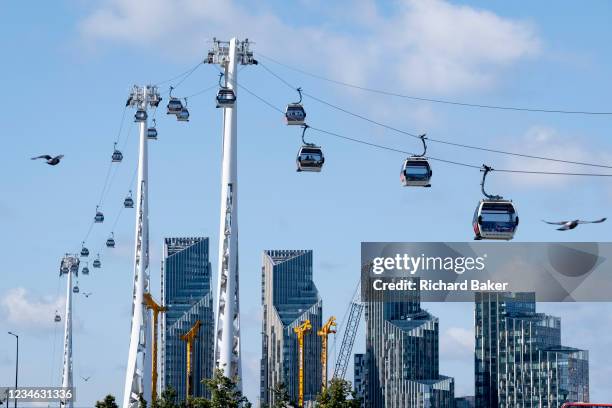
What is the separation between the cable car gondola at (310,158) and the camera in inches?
2589

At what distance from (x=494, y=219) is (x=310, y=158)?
9915mm

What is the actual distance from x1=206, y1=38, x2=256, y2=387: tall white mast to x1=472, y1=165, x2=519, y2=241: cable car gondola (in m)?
17.1

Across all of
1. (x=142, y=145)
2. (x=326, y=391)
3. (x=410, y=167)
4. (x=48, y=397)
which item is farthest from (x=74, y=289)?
(x=410, y=167)

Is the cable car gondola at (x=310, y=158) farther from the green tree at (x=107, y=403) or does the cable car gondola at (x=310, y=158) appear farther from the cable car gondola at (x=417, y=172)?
the green tree at (x=107, y=403)

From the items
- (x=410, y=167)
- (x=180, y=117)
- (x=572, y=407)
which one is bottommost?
(x=572, y=407)

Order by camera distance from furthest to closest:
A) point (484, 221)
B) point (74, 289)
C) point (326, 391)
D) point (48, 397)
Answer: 1. point (74, 289)
2. point (48, 397)
3. point (326, 391)
4. point (484, 221)

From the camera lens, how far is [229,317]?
73938 mm

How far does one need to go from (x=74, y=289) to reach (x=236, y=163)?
118 meters

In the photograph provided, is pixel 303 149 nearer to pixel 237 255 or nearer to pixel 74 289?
pixel 237 255

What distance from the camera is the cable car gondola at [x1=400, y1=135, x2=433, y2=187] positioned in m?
61.6

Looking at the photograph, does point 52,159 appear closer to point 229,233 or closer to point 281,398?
point 229,233

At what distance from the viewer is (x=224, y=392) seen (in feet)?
295

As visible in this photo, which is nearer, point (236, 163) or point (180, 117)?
point (236, 163)

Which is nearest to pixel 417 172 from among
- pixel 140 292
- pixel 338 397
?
pixel 338 397
